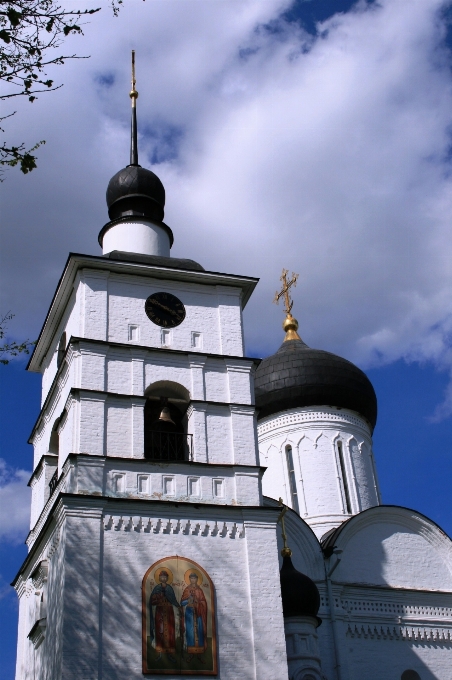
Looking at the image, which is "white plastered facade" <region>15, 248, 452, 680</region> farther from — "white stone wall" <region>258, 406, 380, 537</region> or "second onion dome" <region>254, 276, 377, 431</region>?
"second onion dome" <region>254, 276, 377, 431</region>

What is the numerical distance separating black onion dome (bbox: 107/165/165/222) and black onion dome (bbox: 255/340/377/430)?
501 centimetres

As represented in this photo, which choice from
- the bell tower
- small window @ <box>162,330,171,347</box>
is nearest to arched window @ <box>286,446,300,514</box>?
the bell tower

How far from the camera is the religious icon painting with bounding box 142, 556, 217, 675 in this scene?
11.0 metres

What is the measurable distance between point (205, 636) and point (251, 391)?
12.6ft

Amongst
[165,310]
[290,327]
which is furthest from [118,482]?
[290,327]

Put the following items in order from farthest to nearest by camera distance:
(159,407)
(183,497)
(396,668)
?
1. (396,668)
2. (159,407)
3. (183,497)

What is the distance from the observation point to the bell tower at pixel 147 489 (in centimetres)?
1113

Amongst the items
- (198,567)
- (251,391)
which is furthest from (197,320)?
(198,567)

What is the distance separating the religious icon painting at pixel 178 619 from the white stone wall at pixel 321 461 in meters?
6.82

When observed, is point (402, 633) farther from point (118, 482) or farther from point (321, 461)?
point (118, 482)

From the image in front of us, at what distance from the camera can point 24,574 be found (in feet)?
46.0

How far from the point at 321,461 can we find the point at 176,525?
730 centimetres

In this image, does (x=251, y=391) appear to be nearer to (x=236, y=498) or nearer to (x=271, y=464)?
(x=236, y=498)

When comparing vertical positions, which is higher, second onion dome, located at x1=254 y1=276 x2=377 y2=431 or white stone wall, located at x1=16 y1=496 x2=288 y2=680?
second onion dome, located at x1=254 y1=276 x2=377 y2=431
